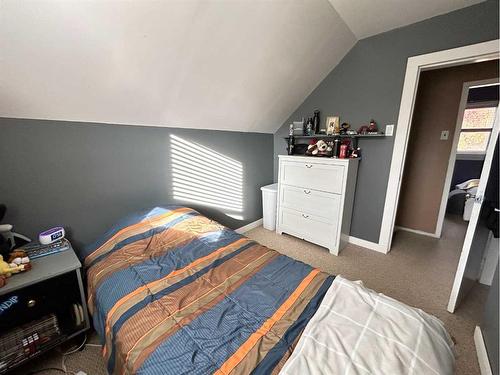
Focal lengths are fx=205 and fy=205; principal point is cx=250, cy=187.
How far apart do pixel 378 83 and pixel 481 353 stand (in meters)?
2.41

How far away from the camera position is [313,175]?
8.01 ft

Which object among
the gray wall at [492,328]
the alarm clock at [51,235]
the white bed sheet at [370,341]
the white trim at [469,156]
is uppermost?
the white trim at [469,156]

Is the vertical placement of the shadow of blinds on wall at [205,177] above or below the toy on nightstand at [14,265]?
above

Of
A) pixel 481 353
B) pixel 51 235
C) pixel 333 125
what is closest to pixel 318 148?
pixel 333 125

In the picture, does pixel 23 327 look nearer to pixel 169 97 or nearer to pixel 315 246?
pixel 169 97

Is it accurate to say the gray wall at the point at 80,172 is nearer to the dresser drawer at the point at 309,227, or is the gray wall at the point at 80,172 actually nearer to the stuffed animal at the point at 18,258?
the stuffed animal at the point at 18,258

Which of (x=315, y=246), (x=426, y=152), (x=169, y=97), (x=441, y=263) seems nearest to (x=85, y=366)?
(x=169, y=97)

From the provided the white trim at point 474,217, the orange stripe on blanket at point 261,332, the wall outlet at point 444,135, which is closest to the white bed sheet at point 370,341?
the orange stripe on blanket at point 261,332

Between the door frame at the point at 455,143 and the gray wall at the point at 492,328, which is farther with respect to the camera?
the door frame at the point at 455,143

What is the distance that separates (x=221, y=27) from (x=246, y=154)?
155 cm

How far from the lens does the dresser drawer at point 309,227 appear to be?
2.43 metres

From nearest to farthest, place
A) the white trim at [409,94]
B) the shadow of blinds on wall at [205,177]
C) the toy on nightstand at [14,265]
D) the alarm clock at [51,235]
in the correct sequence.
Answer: the toy on nightstand at [14,265]
the alarm clock at [51,235]
the white trim at [409,94]
the shadow of blinds on wall at [205,177]

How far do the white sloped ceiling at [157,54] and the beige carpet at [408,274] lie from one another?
1618 mm

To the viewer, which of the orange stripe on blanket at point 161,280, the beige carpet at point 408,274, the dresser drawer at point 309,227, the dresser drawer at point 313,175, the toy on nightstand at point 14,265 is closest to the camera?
the orange stripe on blanket at point 161,280
